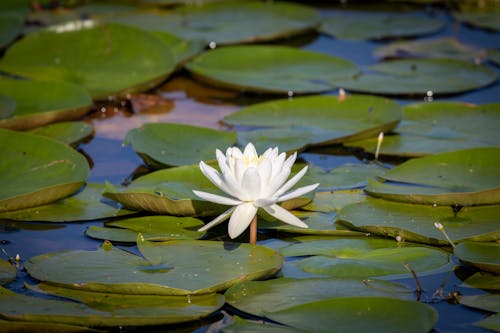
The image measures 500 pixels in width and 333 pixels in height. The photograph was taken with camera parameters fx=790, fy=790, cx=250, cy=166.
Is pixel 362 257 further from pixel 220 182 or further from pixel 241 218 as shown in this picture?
pixel 220 182

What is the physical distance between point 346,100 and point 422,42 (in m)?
1.61

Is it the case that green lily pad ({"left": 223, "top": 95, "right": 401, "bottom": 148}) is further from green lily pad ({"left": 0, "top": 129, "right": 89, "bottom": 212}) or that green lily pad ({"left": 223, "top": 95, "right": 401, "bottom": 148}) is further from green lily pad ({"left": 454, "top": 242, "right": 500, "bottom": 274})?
green lily pad ({"left": 454, "top": 242, "right": 500, "bottom": 274})

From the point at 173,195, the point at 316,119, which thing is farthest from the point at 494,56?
the point at 173,195

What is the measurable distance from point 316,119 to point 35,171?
56.7 inches

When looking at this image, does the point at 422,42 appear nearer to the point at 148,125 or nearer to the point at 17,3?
the point at 148,125

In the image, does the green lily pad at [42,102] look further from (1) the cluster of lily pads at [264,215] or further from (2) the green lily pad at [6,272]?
(2) the green lily pad at [6,272]

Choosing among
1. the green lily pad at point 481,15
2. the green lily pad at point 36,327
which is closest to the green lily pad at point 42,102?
the green lily pad at point 36,327

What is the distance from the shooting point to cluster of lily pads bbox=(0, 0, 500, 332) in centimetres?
237

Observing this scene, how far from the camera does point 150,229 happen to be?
2.89 meters

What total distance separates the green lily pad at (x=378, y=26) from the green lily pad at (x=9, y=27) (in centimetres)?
213

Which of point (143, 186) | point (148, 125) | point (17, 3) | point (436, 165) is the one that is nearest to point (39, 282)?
point (143, 186)

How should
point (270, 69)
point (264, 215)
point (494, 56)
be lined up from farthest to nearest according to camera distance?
point (494, 56) < point (270, 69) < point (264, 215)

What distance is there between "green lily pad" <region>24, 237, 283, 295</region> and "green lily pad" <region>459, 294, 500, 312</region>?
1.92ft

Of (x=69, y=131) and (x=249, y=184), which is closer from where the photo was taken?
(x=249, y=184)
